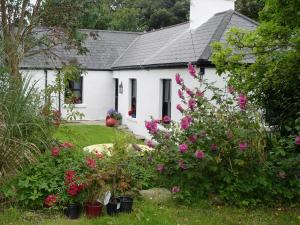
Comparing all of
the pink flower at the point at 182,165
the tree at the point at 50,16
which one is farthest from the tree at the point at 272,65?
the tree at the point at 50,16

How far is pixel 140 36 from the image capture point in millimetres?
26422

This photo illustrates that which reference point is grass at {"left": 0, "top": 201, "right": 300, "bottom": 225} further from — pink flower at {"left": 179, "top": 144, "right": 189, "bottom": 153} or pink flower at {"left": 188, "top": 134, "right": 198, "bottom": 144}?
pink flower at {"left": 188, "top": 134, "right": 198, "bottom": 144}

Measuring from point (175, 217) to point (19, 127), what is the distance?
2.72 meters

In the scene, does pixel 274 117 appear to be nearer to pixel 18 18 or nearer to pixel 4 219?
pixel 4 219

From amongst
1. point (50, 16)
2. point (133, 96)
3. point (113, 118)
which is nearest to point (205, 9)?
point (133, 96)

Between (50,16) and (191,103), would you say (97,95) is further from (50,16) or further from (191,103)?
(191,103)

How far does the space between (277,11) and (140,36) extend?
19.4 metres

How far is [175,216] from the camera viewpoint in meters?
5.88

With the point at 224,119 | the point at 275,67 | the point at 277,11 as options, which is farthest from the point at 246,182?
the point at 277,11

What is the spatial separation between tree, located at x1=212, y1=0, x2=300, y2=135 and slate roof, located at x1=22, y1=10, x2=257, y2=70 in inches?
144

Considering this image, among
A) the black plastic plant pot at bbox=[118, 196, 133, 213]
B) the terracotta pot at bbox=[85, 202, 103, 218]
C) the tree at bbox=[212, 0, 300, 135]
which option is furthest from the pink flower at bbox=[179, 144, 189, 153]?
the tree at bbox=[212, 0, 300, 135]

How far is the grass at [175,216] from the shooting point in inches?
217

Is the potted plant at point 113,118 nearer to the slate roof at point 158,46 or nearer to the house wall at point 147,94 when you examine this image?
the house wall at point 147,94

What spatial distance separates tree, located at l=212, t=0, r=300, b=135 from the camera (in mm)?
7867
